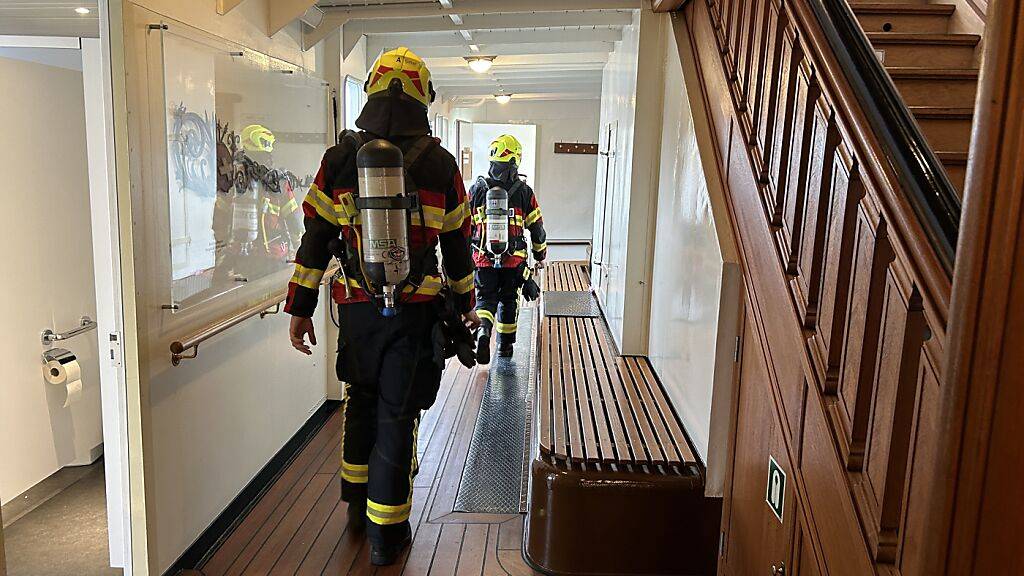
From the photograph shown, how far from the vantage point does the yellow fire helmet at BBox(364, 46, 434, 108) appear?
259 cm

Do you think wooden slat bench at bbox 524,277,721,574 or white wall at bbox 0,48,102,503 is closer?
wooden slat bench at bbox 524,277,721,574

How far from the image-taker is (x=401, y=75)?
2.59 m

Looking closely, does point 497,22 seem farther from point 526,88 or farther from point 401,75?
point 526,88

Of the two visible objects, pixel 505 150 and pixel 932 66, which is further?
pixel 505 150

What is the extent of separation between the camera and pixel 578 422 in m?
2.91

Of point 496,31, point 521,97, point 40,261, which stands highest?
point 521,97

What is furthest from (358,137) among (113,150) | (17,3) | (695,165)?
(695,165)

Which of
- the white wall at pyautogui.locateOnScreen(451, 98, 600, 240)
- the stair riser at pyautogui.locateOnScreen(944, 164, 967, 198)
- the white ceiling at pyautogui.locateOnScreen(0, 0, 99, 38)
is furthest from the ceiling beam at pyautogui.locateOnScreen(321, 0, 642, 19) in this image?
the white wall at pyautogui.locateOnScreen(451, 98, 600, 240)

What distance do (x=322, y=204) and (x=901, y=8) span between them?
2.57 meters

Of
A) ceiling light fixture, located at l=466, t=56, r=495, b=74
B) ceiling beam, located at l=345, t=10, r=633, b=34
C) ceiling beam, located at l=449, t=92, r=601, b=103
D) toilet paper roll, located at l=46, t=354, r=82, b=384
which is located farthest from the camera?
ceiling beam, located at l=449, t=92, r=601, b=103

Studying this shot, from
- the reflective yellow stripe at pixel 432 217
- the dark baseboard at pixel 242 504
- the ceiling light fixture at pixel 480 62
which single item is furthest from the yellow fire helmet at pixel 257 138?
the ceiling light fixture at pixel 480 62

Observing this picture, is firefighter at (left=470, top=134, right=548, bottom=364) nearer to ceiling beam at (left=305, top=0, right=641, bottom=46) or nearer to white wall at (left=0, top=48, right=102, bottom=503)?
ceiling beam at (left=305, top=0, right=641, bottom=46)

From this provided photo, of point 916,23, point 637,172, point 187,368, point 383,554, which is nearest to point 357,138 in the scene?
point 187,368

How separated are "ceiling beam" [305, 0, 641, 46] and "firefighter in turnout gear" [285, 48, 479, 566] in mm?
1231
